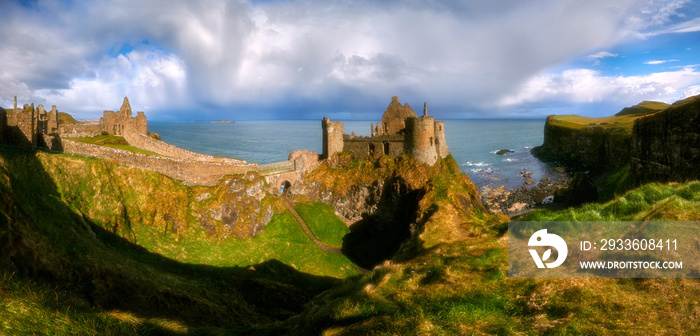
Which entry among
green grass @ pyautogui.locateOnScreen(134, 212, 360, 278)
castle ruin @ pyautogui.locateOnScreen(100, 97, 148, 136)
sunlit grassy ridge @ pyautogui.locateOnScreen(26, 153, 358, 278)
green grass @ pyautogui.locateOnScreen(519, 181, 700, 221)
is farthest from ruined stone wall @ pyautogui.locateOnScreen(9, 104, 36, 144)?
green grass @ pyautogui.locateOnScreen(519, 181, 700, 221)

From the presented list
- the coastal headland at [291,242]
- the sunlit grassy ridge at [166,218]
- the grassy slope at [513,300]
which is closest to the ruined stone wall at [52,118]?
the coastal headland at [291,242]

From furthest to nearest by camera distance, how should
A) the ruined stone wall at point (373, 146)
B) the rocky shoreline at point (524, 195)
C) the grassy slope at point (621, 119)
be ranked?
the grassy slope at point (621, 119) → the rocky shoreline at point (524, 195) → the ruined stone wall at point (373, 146)

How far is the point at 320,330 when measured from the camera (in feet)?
20.5

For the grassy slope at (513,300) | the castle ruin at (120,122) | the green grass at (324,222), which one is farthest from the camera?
the castle ruin at (120,122)

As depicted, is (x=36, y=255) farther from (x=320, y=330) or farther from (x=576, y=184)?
(x=576, y=184)

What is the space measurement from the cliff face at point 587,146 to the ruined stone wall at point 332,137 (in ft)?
170

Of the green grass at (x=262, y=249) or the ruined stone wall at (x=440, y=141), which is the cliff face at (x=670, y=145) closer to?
the ruined stone wall at (x=440, y=141)

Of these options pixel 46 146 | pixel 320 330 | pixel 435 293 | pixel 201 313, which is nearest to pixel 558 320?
pixel 435 293

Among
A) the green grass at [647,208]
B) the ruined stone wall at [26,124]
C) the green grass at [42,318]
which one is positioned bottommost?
the green grass at [42,318]

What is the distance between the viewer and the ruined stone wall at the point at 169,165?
2312cm

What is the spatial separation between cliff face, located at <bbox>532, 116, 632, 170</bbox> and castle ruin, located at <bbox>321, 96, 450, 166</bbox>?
43204 mm

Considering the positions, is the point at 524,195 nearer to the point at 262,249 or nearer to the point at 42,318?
the point at 262,249

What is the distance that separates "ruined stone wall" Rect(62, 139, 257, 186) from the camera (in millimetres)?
23125

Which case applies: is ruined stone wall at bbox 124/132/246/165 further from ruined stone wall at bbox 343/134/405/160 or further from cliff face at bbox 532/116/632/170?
cliff face at bbox 532/116/632/170
